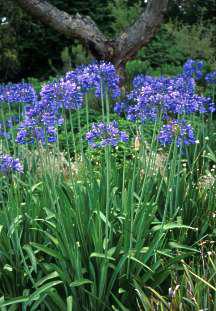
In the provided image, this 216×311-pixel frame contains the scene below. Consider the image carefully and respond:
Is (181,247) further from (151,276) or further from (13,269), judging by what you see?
(13,269)

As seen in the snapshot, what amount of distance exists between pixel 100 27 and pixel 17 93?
1189cm

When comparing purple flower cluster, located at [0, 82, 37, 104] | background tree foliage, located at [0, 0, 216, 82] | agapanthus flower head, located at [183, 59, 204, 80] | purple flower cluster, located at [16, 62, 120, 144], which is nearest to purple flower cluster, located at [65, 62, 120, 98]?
purple flower cluster, located at [16, 62, 120, 144]

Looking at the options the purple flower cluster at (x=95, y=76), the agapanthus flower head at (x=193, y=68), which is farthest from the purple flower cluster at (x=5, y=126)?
the agapanthus flower head at (x=193, y=68)

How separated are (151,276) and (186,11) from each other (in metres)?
13.6

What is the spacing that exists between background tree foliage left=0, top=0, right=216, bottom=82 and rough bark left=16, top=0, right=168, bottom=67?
3352mm

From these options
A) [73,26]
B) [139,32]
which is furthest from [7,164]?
[139,32]

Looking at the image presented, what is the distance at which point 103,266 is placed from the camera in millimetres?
3037

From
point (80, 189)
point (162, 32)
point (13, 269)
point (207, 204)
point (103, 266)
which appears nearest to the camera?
point (103, 266)

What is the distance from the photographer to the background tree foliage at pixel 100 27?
510 inches

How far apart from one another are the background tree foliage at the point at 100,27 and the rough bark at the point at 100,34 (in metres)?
3.35

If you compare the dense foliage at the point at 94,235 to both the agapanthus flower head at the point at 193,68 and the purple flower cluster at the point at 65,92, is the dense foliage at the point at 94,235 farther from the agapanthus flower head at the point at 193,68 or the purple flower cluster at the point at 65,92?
the agapanthus flower head at the point at 193,68

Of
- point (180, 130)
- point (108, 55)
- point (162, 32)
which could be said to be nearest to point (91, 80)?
point (180, 130)

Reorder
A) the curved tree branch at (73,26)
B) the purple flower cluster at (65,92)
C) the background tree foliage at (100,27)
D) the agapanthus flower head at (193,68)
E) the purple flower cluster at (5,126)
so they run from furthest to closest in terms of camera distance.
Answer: the background tree foliage at (100,27) → the curved tree branch at (73,26) → the agapanthus flower head at (193,68) → the purple flower cluster at (5,126) → the purple flower cluster at (65,92)

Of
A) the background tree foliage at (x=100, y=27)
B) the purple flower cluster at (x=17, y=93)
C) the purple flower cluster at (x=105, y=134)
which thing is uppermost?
the purple flower cluster at (x=17, y=93)
